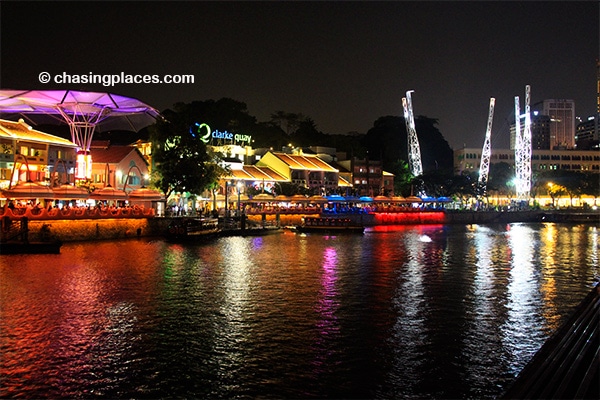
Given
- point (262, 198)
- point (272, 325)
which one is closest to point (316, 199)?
point (262, 198)

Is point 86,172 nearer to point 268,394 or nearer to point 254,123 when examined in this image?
point 268,394

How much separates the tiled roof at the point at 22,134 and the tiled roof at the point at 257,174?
96.0ft

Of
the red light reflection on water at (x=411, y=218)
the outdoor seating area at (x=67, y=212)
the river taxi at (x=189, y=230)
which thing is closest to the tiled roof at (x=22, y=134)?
the outdoor seating area at (x=67, y=212)

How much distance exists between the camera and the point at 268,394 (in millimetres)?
12586

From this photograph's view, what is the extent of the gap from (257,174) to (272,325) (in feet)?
240

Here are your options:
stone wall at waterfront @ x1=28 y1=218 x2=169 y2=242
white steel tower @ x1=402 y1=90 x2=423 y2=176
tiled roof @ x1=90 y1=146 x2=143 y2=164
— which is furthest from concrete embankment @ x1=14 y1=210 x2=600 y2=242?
white steel tower @ x1=402 y1=90 x2=423 y2=176

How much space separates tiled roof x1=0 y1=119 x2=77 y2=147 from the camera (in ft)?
180

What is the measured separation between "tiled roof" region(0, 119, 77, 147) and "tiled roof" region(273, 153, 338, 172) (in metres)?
42.0

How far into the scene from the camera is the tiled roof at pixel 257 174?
8704 cm

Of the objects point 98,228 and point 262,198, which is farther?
point 262,198

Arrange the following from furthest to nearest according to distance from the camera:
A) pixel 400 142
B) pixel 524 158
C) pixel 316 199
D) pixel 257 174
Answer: pixel 400 142
pixel 524 158
pixel 257 174
pixel 316 199

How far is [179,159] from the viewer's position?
2477 inches

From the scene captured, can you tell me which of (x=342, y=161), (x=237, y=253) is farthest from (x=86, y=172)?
(x=342, y=161)

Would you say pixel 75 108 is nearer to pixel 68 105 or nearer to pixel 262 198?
pixel 68 105
